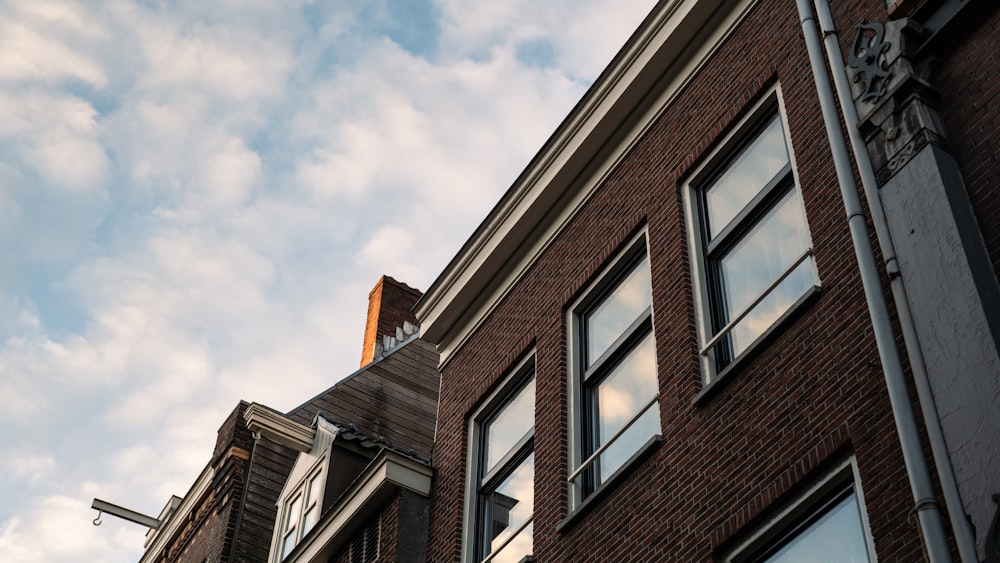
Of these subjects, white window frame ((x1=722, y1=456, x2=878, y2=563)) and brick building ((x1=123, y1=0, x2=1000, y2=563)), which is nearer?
brick building ((x1=123, y1=0, x2=1000, y2=563))

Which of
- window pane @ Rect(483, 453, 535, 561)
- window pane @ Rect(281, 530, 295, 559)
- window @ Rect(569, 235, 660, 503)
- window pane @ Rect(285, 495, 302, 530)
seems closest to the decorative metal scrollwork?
window @ Rect(569, 235, 660, 503)

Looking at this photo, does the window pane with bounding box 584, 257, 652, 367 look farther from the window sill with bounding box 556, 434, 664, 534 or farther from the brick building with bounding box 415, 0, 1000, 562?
the window sill with bounding box 556, 434, 664, 534

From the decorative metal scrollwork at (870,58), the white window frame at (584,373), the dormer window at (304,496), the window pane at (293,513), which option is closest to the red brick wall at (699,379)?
the white window frame at (584,373)

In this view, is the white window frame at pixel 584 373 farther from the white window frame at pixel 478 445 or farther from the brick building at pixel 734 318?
the white window frame at pixel 478 445

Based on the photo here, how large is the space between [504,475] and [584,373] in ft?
6.25

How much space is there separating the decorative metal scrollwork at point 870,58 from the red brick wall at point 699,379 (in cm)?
70

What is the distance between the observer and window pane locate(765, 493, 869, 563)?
27.9 feet

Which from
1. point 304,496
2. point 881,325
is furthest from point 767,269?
point 304,496

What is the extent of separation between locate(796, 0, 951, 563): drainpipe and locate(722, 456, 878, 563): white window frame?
2.08 ft

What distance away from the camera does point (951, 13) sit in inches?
378

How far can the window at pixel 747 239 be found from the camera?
1076 cm

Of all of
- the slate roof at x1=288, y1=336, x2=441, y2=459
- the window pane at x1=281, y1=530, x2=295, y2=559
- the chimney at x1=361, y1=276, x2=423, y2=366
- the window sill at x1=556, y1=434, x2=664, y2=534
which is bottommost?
the window sill at x1=556, y1=434, x2=664, y2=534

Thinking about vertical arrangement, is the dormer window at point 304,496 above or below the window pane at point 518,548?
above

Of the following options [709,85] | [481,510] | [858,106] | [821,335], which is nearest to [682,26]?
[709,85]
